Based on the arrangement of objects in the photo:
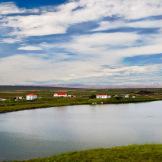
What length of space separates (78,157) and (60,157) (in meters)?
1.49

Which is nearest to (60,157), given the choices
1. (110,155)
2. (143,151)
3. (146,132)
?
(110,155)

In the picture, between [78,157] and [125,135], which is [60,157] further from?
[125,135]

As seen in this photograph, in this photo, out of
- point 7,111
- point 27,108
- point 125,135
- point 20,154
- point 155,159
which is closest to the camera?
point 155,159

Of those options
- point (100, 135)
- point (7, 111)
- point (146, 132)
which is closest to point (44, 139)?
point (100, 135)

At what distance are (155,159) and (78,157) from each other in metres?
6.05

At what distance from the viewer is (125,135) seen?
47.5 m

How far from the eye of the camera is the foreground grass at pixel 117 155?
87.9ft

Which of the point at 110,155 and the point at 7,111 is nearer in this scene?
the point at 110,155

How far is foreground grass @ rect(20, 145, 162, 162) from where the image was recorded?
26.8 m

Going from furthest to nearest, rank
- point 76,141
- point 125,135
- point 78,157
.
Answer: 1. point 125,135
2. point 76,141
3. point 78,157

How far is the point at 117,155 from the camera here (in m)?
28.1

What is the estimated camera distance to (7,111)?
9894 centimetres

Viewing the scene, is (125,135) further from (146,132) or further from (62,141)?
(62,141)

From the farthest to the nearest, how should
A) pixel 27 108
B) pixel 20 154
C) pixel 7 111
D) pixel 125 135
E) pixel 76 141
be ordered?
pixel 27 108
pixel 7 111
pixel 125 135
pixel 76 141
pixel 20 154
